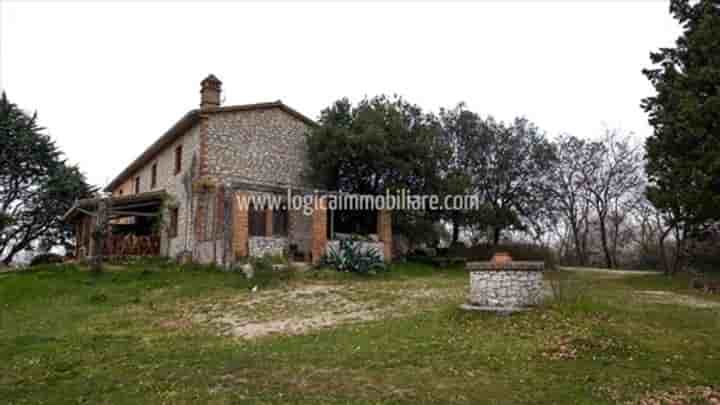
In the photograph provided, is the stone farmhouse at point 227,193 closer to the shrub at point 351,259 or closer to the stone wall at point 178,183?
the stone wall at point 178,183

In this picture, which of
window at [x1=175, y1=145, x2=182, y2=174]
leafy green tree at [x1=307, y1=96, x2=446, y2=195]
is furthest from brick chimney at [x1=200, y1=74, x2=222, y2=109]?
leafy green tree at [x1=307, y1=96, x2=446, y2=195]

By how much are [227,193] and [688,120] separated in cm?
1492

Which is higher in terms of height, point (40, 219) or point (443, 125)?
point (443, 125)

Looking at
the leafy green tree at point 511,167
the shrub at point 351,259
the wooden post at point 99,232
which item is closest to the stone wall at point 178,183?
the wooden post at point 99,232

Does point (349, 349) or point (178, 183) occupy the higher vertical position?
point (178, 183)

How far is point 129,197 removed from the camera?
19.8m

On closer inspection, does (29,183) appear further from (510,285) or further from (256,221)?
(510,285)

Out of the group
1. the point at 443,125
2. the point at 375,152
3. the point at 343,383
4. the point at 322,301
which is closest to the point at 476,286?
the point at 322,301

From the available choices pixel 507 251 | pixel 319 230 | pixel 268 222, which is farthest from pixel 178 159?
pixel 507 251

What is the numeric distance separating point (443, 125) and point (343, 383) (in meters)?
22.4

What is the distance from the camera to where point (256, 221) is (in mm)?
17922

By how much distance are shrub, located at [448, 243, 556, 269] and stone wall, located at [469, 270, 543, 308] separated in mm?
15301

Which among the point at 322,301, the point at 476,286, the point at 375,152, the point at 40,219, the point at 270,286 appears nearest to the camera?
the point at 476,286

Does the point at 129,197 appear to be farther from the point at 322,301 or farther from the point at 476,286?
the point at 476,286
